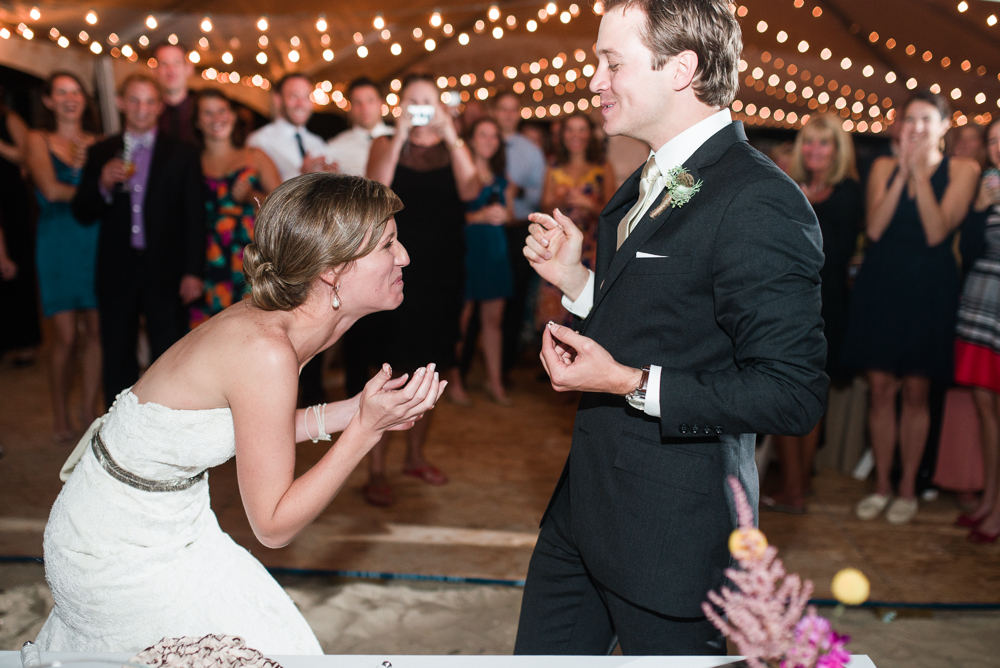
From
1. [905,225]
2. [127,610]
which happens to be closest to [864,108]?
[905,225]

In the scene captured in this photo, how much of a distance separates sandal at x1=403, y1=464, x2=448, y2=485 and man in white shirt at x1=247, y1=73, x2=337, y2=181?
5.19 ft

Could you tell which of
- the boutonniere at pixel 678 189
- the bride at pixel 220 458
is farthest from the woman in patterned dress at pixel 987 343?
the bride at pixel 220 458

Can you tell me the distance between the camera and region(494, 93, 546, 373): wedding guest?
5266 mm

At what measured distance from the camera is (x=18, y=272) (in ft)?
18.2

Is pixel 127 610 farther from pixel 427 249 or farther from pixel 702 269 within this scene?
pixel 427 249

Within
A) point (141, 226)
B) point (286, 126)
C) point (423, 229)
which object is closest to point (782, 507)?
point (423, 229)

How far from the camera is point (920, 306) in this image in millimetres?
3381

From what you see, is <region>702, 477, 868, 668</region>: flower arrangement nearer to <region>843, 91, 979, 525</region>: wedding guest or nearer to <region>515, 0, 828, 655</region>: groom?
<region>515, 0, 828, 655</region>: groom

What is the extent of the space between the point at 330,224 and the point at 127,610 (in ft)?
2.60

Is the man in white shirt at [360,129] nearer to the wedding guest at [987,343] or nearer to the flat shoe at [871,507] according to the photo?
the wedding guest at [987,343]

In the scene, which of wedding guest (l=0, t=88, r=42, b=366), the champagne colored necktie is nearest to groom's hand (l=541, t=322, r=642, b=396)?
the champagne colored necktie

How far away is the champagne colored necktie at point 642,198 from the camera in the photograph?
4.47ft

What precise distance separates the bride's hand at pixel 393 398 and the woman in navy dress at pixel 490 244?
3320 mm

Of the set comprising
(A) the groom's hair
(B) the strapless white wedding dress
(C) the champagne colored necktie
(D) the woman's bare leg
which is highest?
(A) the groom's hair
